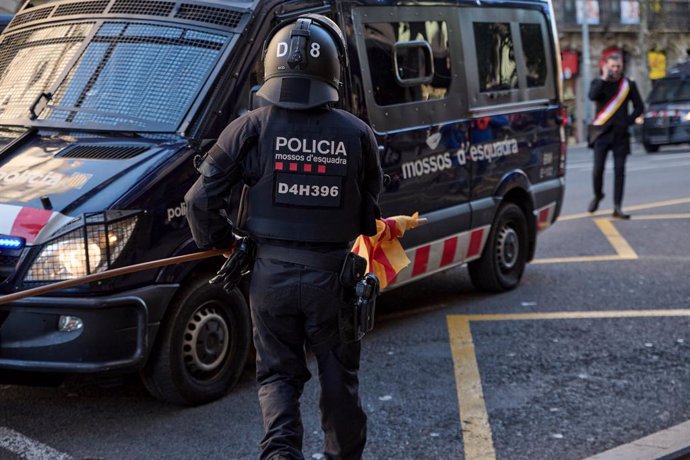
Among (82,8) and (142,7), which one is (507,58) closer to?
(142,7)

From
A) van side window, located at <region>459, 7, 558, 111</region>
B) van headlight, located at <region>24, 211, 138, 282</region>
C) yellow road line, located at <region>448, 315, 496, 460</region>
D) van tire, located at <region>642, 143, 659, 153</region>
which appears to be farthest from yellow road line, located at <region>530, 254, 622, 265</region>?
van tire, located at <region>642, 143, 659, 153</region>

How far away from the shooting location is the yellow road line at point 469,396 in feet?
15.7

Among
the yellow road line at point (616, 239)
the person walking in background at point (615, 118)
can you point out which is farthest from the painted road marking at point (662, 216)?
the yellow road line at point (616, 239)

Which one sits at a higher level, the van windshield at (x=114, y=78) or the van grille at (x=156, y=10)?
the van grille at (x=156, y=10)

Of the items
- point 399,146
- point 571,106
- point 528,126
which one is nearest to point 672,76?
point 571,106

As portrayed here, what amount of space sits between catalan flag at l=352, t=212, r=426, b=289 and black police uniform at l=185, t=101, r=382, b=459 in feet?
Result: 1.30

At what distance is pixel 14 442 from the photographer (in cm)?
479

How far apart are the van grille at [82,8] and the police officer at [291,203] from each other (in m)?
2.34

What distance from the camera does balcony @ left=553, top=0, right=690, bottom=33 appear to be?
43531 millimetres

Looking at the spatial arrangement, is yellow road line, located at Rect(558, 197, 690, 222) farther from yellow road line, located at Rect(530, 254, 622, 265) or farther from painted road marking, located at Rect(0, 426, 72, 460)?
painted road marking, located at Rect(0, 426, 72, 460)

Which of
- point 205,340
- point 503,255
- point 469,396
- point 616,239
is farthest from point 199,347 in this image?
point 616,239

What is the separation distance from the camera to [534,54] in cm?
846

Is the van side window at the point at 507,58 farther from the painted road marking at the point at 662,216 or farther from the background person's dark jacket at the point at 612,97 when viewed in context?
the painted road marking at the point at 662,216

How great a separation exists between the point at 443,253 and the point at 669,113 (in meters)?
20.4
